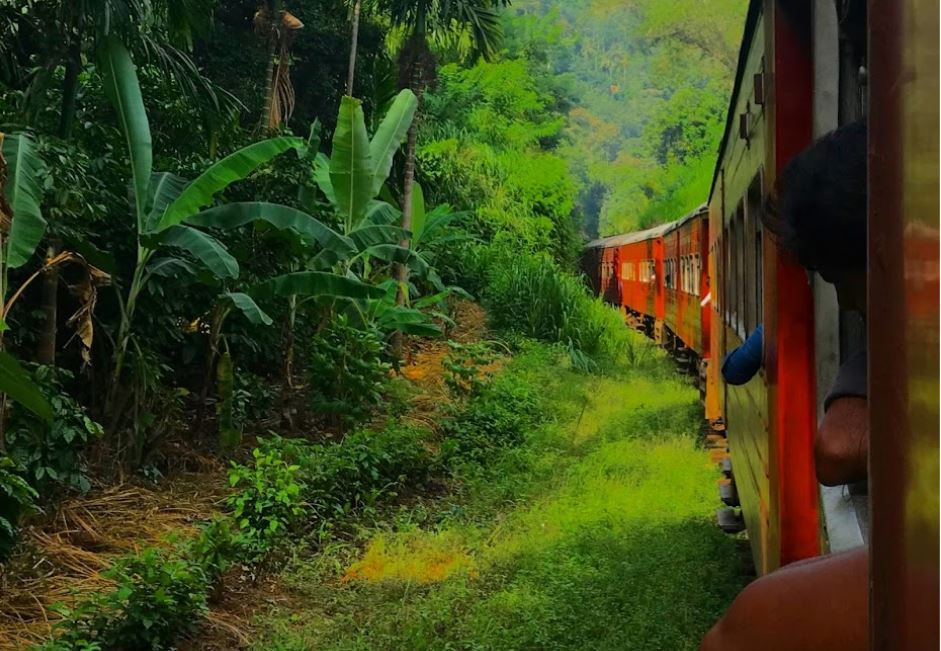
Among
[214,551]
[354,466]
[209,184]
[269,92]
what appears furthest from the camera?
[269,92]

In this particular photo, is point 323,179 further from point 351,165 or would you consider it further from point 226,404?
point 226,404

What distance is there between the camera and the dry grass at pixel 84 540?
16.3 feet

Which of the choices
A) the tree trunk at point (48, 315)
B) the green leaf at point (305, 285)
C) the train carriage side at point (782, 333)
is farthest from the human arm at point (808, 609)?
the green leaf at point (305, 285)

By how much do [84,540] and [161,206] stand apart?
225cm

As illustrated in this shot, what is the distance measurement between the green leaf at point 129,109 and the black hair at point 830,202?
5923 millimetres

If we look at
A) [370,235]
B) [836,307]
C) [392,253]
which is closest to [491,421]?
[392,253]

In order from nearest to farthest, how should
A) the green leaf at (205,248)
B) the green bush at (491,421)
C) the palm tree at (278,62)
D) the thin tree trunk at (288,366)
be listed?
the green leaf at (205,248) → the thin tree trunk at (288,366) → the green bush at (491,421) → the palm tree at (278,62)

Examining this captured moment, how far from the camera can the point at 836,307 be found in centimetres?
223

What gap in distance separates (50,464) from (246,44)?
10.0m

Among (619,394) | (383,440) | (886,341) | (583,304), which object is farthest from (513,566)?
(583,304)

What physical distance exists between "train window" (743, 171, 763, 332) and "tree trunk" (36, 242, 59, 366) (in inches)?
162

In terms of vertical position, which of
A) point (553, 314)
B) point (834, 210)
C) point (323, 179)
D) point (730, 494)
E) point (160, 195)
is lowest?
point (730, 494)

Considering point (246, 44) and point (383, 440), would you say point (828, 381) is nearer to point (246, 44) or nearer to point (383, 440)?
point (383, 440)

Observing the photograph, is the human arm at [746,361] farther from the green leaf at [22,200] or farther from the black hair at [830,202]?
the green leaf at [22,200]
